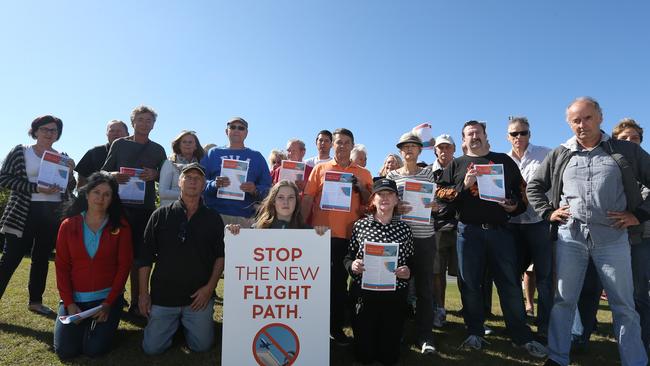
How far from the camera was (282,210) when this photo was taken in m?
4.49

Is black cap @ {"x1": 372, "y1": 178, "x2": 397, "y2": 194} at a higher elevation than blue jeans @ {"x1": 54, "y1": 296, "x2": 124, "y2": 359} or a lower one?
higher

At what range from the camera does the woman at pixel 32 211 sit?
5500 millimetres

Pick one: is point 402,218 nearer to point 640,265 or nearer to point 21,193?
point 640,265

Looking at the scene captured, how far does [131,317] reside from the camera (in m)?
5.54

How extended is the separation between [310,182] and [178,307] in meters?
2.26

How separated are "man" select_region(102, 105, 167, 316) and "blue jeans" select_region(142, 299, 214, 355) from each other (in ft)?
4.25

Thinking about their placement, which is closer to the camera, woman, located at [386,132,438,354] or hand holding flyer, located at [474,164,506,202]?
hand holding flyer, located at [474,164,506,202]

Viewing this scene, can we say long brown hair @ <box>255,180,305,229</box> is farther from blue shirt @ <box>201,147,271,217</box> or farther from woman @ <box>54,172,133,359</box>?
woman @ <box>54,172,133,359</box>

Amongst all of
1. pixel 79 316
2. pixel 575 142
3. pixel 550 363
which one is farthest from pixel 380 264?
pixel 79 316

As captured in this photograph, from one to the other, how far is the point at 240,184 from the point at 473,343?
3730 millimetres

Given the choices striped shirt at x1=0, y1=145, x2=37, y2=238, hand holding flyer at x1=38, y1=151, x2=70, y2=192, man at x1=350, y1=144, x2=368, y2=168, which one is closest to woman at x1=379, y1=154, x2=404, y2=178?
man at x1=350, y1=144, x2=368, y2=168

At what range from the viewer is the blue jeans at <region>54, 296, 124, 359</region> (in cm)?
424

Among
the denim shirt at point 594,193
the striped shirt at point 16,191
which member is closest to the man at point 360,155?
the denim shirt at point 594,193

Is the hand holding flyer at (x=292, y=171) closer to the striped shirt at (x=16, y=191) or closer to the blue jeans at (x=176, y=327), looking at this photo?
the blue jeans at (x=176, y=327)
